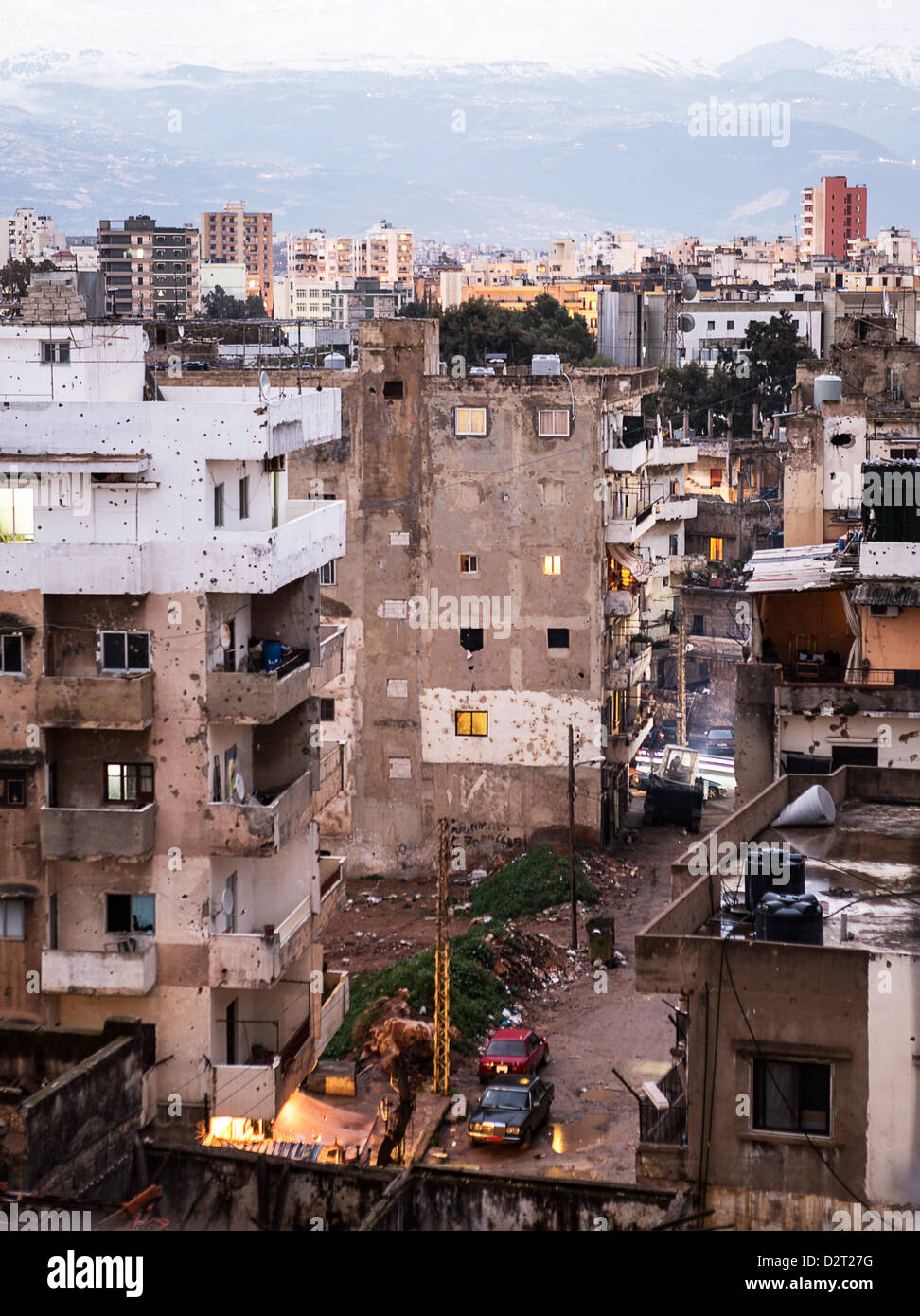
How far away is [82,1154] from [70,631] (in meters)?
7.07

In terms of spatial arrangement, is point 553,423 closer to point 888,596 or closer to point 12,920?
point 888,596

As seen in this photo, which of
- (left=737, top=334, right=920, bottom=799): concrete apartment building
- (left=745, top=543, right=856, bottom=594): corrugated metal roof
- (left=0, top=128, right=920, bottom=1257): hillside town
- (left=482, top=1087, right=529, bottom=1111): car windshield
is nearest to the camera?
(left=0, top=128, right=920, bottom=1257): hillside town

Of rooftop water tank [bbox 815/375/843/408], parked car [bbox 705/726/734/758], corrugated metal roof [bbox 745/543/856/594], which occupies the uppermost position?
rooftop water tank [bbox 815/375/843/408]

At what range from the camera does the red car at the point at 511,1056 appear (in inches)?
1283

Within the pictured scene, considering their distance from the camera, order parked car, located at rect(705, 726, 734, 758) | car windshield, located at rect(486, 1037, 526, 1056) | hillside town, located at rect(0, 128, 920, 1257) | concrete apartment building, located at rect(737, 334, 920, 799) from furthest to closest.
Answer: parked car, located at rect(705, 726, 734, 758) < car windshield, located at rect(486, 1037, 526, 1056) < concrete apartment building, located at rect(737, 334, 920, 799) < hillside town, located at rect(0, 128, 920, 1257)

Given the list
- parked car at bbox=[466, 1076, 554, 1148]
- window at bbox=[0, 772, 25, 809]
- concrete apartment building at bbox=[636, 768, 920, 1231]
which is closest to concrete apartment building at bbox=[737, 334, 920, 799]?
parked car at bbox=[466, 1076, 554, 1148]

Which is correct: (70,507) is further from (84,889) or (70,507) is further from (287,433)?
(84,889)

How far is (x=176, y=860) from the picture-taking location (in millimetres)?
26234

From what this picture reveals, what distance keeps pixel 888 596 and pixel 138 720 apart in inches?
537

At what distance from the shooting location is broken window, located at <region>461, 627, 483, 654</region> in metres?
46.5

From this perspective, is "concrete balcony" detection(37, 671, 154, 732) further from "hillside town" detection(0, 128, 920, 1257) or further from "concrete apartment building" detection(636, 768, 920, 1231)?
"concrete apartment building" detection(636, 768, 920, 1231)

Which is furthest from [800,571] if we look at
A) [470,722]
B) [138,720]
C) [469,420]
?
[138,720]

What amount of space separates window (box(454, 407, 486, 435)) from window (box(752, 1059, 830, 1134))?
28.5m

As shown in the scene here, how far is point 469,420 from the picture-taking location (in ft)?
150
